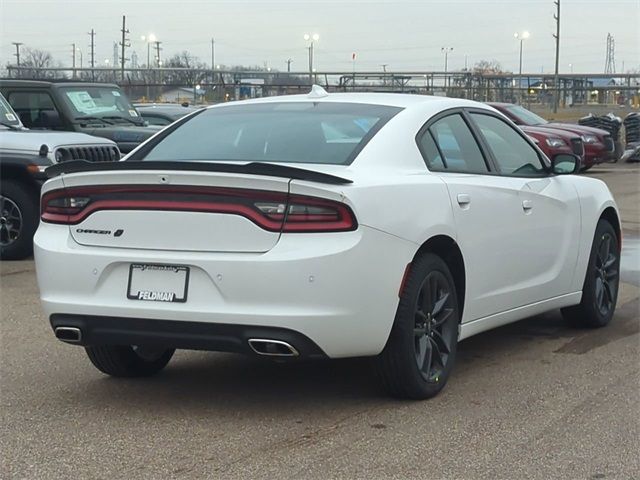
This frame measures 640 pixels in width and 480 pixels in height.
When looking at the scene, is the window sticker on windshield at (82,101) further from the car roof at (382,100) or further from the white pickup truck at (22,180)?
the car roof at (382,100)

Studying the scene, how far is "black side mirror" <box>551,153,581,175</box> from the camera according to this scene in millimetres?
6688

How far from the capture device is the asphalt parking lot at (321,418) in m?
4.23

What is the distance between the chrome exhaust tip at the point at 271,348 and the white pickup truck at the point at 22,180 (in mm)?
6269

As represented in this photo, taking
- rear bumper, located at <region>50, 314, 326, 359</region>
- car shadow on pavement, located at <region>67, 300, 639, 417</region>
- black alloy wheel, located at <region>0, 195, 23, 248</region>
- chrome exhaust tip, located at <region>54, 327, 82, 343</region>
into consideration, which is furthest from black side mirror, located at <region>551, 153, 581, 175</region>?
black alloy wheel, located at <region>0, 195, 23, 248</region>

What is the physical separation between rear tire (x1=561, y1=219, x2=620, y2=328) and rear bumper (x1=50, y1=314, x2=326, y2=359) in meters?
2.95

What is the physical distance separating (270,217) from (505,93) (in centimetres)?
3897

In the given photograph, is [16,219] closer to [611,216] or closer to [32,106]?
[32,106]

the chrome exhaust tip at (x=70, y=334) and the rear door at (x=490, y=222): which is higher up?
the rear door at (x=490, y=222)

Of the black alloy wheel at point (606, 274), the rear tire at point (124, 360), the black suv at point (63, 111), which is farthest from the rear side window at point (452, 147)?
the black suv at point (63, 111)

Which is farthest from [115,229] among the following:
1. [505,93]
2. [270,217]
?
[505,93]

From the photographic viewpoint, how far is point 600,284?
282 inches

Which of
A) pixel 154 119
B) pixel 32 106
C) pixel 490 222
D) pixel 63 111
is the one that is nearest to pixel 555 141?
pixel 154 119

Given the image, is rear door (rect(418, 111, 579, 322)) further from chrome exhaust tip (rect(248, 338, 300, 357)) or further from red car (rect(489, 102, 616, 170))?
red car (rect(489, 102, 616, 170))

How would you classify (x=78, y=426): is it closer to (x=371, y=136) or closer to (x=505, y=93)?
(x=371, y=136)
